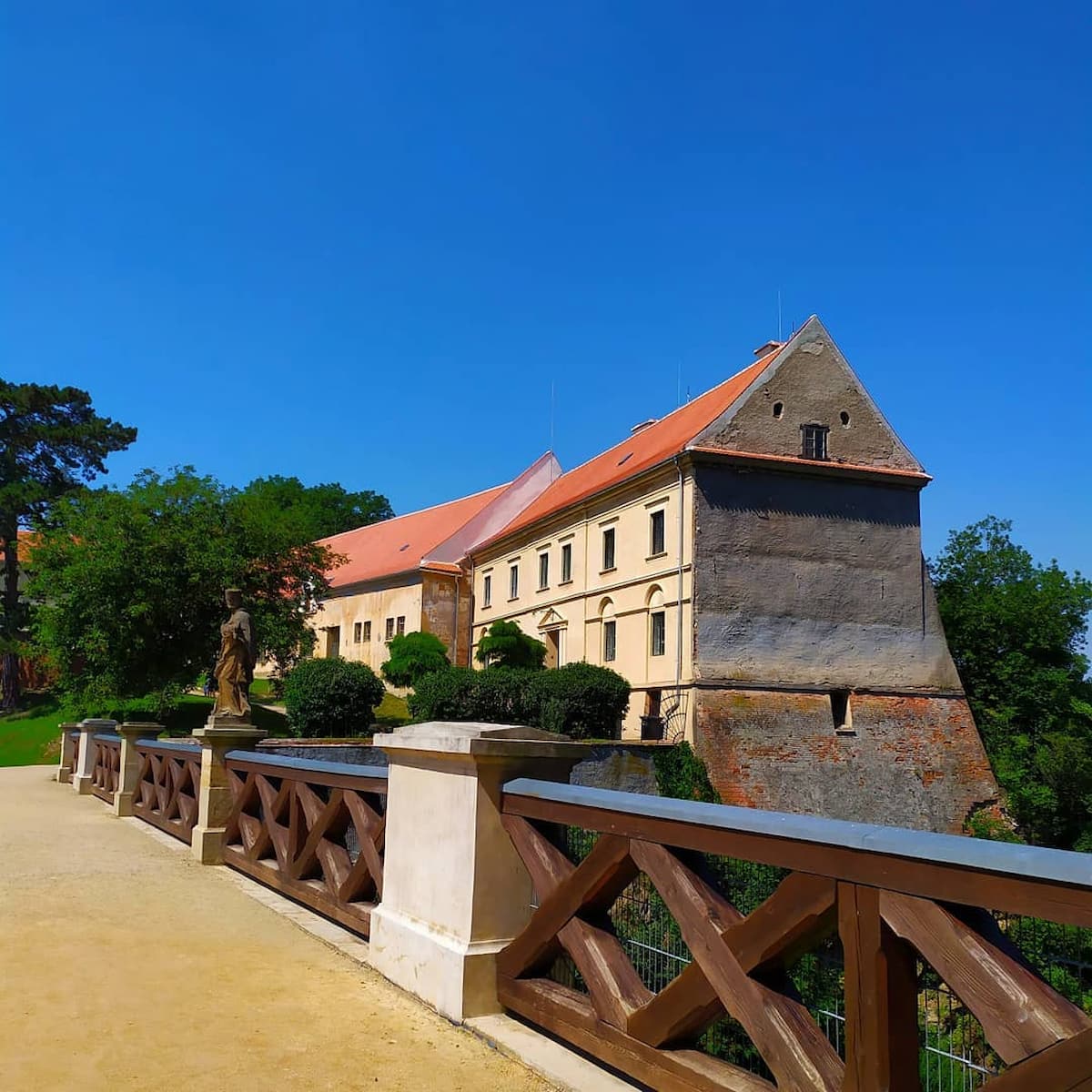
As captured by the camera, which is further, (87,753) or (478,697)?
(478,697)

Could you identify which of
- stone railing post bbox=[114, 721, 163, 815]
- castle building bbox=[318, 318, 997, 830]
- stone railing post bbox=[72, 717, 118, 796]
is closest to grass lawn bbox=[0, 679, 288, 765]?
stone railing post bbox=[72, 717, 118, 796]

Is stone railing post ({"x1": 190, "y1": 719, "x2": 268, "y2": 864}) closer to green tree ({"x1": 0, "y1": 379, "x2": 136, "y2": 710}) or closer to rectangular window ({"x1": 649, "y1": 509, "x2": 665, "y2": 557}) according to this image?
rectangular window ({"x1": 649, "y1": 509, "x2": 665, "y2": 557})

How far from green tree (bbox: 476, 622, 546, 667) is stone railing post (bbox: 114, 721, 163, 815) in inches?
747

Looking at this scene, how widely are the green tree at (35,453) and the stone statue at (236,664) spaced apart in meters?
33.8

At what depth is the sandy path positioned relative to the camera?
167 inches

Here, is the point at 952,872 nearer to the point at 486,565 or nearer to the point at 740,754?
the point at 740,754

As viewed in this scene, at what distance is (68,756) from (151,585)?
246 inches

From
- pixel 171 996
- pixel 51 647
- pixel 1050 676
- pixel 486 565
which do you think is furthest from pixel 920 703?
pixel 171 996

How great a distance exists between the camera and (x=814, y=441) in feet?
101

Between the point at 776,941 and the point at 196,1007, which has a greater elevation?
the point at 776,941

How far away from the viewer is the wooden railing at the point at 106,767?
673 inches

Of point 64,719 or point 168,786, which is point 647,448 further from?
point 168,786

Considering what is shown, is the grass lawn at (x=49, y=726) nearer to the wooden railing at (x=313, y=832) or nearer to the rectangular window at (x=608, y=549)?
the rectangular window at (x=608, y=549)

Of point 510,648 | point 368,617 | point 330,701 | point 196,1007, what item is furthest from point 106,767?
point 368,617
